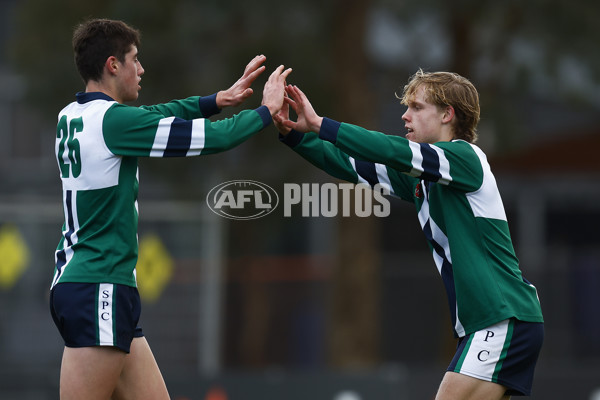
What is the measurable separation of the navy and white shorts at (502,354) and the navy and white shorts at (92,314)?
1.45 meters

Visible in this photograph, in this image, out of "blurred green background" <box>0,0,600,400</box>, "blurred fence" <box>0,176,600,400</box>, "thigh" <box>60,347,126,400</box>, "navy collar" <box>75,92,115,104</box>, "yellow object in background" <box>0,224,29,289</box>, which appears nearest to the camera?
"thigh" <box>60,347,126,400</box>

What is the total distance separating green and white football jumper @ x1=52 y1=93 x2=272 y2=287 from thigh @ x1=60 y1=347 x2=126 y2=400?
0.30 meters

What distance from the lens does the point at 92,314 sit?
434 cm

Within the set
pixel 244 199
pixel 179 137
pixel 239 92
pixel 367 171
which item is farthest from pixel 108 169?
pixel 244 199

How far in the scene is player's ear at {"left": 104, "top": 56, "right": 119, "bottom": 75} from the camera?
455cm

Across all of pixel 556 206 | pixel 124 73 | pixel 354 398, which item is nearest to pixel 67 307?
pixel 124 73

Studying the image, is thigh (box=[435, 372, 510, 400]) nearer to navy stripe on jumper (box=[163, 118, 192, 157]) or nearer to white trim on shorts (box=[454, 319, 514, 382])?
white trim on shorts (box=[454, 319, 514, 382])

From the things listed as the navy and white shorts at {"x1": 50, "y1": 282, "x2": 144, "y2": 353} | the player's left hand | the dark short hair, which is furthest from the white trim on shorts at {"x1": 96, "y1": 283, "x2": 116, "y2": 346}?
the player's left hand

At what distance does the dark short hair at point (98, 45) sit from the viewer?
454cm

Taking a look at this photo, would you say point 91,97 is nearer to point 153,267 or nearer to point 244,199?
point 244,199

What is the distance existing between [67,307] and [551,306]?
1099 cm

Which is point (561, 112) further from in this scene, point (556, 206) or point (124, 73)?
point (124, 73)

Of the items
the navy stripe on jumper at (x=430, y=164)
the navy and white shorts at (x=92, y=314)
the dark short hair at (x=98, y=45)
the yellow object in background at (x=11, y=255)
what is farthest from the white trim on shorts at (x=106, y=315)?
the yellow object in background at (x=11, y=255)

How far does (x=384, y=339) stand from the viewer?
15.4m
